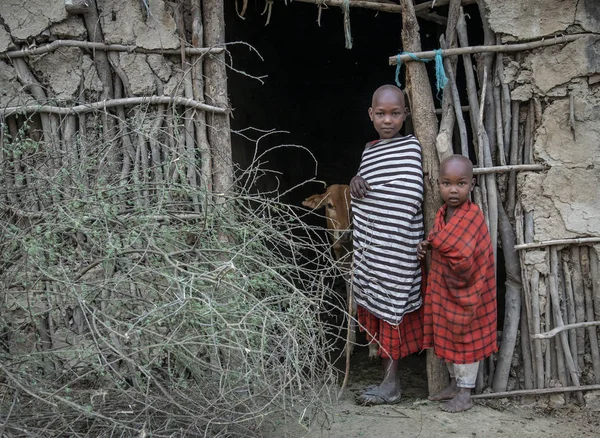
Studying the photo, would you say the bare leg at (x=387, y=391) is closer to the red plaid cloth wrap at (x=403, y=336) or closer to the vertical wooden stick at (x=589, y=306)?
the red plaid cloth wrap at (x=403, y=336)

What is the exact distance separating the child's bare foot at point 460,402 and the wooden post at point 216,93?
1.83 metres

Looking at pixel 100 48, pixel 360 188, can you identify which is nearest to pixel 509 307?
pixel 360 188

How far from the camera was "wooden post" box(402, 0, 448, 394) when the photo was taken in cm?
397

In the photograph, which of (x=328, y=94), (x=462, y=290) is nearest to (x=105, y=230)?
(x=462, y=290)

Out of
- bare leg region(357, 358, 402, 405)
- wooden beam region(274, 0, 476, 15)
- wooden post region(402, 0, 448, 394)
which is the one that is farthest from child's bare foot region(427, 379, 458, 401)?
wooden beam region(274, 0, 476, 15)

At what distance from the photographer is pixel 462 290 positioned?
364 centimetres

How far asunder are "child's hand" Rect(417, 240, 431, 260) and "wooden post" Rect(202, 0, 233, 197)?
1.22m

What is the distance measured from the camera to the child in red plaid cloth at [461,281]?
142 inches

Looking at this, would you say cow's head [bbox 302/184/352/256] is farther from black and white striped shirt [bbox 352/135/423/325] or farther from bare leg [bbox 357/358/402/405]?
bare leg [bbox 357/358/402/405]

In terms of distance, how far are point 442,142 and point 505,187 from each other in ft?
1.56

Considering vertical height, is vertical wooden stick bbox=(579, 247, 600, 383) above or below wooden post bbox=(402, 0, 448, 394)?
below

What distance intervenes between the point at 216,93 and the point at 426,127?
4.27 feet

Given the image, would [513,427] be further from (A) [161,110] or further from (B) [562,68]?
(A) [161,110]

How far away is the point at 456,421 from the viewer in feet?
12.0
